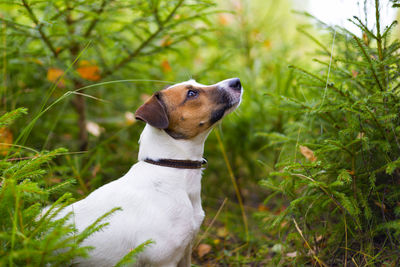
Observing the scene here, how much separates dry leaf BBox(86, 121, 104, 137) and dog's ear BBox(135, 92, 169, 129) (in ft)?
6.77

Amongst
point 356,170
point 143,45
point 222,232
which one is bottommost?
point 222,232

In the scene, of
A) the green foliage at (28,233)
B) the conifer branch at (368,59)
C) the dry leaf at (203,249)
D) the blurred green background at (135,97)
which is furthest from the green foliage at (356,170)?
the green foliage at (28,233)

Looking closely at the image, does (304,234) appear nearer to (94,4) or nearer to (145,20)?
(145,20)

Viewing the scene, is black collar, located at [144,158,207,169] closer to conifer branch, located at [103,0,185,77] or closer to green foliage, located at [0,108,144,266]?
green foliage, located at [0,108,144,266]

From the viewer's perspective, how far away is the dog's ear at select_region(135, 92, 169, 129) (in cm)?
231

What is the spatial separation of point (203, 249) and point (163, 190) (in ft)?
4.35

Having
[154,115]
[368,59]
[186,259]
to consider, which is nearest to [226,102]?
[154,115]

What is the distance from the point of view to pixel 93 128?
14.0ft

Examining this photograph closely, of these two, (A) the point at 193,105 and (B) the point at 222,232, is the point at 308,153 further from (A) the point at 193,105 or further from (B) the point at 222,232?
(B) the point at 222,232

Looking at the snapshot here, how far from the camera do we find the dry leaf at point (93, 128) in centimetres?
425

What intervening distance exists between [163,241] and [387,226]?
144 centimetres

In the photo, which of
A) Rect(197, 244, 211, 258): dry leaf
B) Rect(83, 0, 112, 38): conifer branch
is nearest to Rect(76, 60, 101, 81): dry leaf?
Rect(83, 0, 112, 38): conifer branch

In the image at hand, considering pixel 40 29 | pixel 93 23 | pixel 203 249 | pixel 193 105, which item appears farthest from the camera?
pixel 93 23

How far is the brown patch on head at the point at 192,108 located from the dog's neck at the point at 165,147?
4 cm
